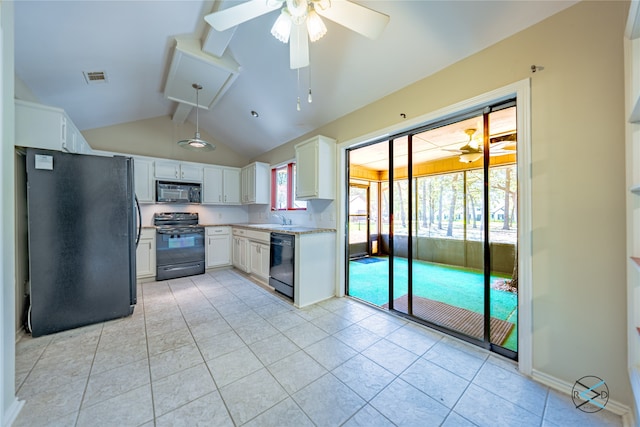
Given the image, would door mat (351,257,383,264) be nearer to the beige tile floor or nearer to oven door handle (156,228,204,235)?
the beige tile floor

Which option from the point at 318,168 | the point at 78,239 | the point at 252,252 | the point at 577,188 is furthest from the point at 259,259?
the point at 577,188

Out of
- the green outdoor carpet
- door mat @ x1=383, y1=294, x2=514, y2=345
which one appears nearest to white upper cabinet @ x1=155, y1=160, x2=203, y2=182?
the green outdoor carpet

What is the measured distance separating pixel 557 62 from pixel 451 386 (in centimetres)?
233

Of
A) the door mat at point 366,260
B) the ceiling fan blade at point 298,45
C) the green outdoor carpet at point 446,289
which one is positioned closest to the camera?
the ceiling fan blade at point 298,45

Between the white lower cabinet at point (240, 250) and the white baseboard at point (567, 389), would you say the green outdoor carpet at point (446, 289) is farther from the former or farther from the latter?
the white lower cabinet at point (240, 250)

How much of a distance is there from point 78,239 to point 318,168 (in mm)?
2682

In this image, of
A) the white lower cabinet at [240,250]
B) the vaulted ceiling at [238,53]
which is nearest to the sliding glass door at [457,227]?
the vaulted ceiling at [238,53]

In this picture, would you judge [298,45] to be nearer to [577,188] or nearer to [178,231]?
[577,188]

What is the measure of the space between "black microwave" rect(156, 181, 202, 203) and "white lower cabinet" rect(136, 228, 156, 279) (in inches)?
27.5

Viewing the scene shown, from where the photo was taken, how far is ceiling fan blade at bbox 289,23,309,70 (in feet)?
5.35

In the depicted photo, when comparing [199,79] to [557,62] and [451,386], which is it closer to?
[557,62]

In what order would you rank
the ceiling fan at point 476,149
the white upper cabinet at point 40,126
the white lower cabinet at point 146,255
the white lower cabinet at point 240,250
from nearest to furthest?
the ceiling fan at point 476,149, the white upper cabinet at point 40,126, the white lower cabinet at point 146,255, the white lower cabinet at point 240,250

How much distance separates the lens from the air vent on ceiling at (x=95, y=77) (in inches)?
107

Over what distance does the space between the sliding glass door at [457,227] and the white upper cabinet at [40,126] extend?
11.2 ft
